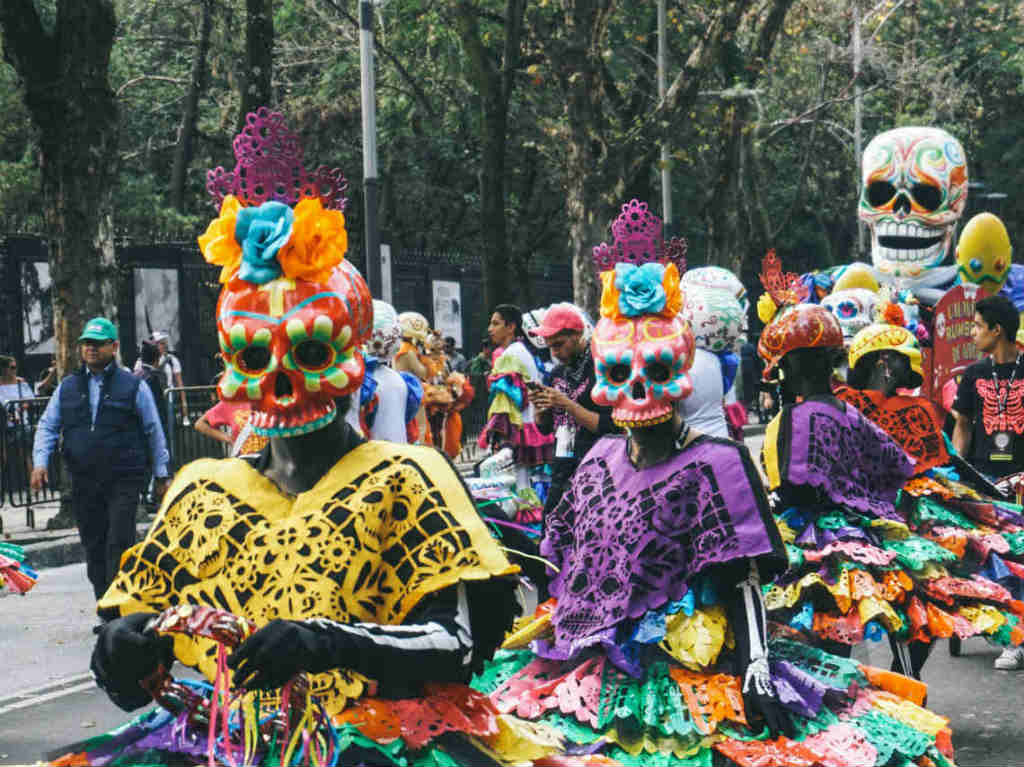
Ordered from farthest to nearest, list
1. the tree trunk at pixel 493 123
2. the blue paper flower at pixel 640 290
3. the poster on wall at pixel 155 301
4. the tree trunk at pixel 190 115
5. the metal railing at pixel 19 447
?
the tree trunk at pixel 190 115 → the tree trunk at pixel 493 123 → the poster on wall at pixel 155 301 → the metal railing at pixel 19 447 → the blue paper flower at pixel 640 290

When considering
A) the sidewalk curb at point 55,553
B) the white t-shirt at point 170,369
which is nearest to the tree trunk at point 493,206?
the white t-shirt at point 170,369

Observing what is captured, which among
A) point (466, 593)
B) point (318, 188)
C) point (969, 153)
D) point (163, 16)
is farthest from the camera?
point (969, 153)

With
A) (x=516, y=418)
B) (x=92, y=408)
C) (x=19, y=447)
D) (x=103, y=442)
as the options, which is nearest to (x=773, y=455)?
(x=516, y=418)

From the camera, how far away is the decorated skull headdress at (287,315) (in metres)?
3.09

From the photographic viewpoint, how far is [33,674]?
29.2 ft

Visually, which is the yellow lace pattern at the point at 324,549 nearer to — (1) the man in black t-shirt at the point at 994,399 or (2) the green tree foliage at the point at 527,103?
(1) the man in black t-shirt at the point at 994,399

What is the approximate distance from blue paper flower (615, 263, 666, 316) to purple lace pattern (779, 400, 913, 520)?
1.70 metres

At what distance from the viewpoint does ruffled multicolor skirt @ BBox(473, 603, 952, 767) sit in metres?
4.21

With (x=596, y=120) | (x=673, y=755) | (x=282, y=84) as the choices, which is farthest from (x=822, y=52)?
(x=673, y=755)

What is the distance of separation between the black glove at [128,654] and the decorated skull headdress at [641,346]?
81.4 inches

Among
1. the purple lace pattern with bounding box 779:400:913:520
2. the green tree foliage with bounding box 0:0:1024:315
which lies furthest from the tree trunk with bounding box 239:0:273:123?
the purple lace pattern with bounding box 779:400:913:520

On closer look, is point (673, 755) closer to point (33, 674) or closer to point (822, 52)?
point (33, 674)

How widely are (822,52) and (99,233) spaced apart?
79.0 ft

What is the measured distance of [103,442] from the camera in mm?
10289
